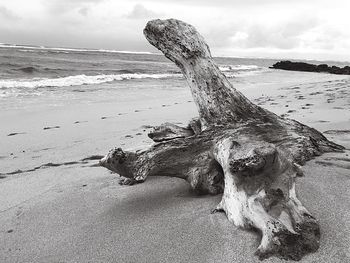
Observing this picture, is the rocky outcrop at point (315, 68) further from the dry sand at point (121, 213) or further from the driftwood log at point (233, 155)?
the driftwood log at point (233, 155)

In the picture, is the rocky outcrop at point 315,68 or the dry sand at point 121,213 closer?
the dry sand at point 121,213

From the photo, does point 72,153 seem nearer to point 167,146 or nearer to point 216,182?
point 167,146

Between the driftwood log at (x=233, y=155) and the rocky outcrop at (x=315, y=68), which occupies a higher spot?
the driftwood log at (x=233, y=155)

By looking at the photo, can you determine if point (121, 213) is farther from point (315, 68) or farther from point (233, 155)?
point (315, 68)

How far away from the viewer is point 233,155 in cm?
236

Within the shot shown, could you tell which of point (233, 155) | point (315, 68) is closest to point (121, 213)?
point (233, 155)

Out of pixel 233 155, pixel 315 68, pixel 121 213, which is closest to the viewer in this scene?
pixel 233 155

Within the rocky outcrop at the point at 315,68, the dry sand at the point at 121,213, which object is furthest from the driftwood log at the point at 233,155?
the rocky outcrop at the point at 315,68

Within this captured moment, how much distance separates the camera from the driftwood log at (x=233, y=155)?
207 cm

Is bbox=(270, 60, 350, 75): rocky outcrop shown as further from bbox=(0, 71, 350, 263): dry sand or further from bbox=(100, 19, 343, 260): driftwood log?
bbox=(100, 19, 343, 260): driftwood log

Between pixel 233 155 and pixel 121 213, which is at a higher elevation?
pixel 233 155

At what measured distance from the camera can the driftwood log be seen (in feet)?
6.78

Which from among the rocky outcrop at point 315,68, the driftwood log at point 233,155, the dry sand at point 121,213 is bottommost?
the rocky outcrop at point 315,68

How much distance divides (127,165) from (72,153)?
7.13 feet
